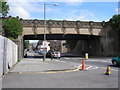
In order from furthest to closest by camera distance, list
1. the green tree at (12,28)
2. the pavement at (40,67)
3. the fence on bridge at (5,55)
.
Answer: the green tree at (12,28)
the pavement at (40,67)
the fence on bridge at (5,55)

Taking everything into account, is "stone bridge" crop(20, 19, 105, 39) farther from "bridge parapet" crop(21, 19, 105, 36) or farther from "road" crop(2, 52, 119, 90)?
"road" crop(2, 52, 119, 90)

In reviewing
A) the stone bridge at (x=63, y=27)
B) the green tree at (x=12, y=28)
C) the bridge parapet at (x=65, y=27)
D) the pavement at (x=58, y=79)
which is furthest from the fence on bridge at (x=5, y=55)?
the bridge parapet at (x=65, y=27)

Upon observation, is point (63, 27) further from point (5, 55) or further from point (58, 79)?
point (58, 79)

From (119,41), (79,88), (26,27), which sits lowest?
(79,88)

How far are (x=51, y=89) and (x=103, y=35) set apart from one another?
39307mm

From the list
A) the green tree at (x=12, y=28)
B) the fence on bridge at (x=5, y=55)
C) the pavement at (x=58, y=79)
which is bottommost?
the pavement at (x=58, y=79)

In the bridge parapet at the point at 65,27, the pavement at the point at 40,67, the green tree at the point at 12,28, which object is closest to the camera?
the pavement at the point at 40,67

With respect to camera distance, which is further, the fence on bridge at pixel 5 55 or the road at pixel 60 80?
the fence on bridge at pixel 5 55

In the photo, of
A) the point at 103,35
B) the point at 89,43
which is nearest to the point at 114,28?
the point at 103,35

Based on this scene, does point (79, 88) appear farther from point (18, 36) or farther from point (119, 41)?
point (119, 41)

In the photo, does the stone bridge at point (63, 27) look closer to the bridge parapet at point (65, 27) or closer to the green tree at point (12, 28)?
the bridge parapet at point (65, 27)

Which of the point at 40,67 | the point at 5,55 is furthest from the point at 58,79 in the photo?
the point at 40,67

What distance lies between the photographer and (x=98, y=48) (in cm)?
4822

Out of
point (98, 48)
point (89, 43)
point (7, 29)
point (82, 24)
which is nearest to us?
point (7, 29)
